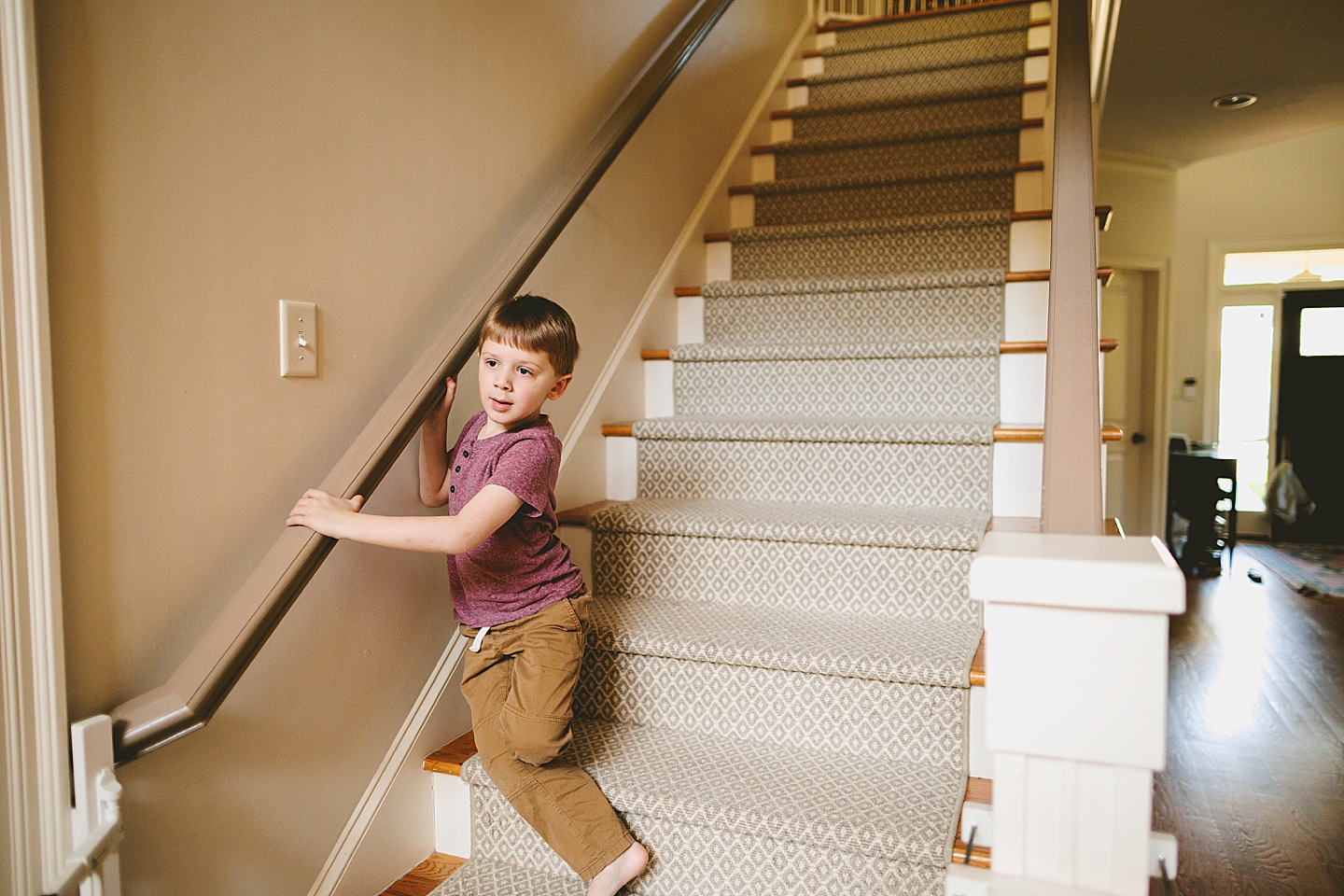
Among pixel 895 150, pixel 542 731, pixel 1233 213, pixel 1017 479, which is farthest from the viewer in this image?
pixel 1233 213

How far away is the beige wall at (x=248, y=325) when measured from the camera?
99cm

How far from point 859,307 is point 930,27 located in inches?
84.1

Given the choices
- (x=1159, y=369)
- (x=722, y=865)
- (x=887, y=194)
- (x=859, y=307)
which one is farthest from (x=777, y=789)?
(x=1159, y=369)

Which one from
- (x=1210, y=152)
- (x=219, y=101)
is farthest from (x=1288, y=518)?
(x=219, y=101)

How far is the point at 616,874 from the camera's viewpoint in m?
1.36

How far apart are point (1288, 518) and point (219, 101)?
311 inches

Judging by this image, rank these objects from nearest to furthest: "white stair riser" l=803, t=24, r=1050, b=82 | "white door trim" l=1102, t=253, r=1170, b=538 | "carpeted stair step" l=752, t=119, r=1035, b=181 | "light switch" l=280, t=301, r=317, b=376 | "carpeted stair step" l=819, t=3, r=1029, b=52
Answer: "light switch" l=280, t=301, r=317, b=376
"carpeted stair step" l=752, t=119, r=1035, b=181
"white stair riser" l=803, t=24, r=1050, b=82
"carpeted stair step" l=819, t=3, r=1029, b=52
"white door trim" l=1102, t=253, r=1170, b=538

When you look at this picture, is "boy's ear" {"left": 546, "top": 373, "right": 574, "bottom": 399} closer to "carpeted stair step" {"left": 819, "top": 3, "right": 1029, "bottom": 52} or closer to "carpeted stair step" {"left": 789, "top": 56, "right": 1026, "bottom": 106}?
"carpeted stair step" {"left": 789, "top": 56, "right": 1026, "bottom": 106}

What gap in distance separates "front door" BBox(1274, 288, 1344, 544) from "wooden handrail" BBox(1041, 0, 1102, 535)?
22.9 feet

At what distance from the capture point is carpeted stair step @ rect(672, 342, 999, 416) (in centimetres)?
217

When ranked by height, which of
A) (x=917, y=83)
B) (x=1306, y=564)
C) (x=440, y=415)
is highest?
(x=917, y=83)

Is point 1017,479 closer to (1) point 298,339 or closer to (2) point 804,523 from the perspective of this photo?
(2) point 804,523

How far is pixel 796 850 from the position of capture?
1.31 metres

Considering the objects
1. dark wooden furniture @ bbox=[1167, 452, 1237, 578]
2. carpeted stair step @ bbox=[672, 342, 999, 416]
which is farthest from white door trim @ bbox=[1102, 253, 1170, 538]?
carpeted stair step @ bbox=[672, 342, 999, 416]
